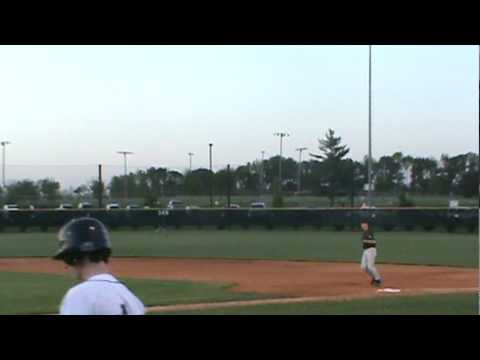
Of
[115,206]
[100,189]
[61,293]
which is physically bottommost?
[61,293]

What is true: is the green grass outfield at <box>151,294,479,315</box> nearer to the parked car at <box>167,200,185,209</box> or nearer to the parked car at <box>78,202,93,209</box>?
the parked car at <box>78,202,93,209</box>

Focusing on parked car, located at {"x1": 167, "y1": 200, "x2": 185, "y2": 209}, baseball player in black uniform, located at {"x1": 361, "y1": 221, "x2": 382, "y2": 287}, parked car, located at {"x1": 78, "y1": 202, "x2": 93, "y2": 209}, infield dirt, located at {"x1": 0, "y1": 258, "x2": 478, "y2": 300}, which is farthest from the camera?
parked car, located at {"x1": 167, "y1": 200, "x2": 185, "y2": 209}

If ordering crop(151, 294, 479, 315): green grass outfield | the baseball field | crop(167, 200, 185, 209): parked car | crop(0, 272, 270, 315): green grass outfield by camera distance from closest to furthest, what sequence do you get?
1. crop(151, 294, 479, 315): green grass outfield
2. the baseball field
3. crop(0, 272, 270, 315): green grass outfield
4. crop(167, 200, 185, 209): parked car

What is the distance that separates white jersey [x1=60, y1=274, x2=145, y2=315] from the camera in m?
2.86

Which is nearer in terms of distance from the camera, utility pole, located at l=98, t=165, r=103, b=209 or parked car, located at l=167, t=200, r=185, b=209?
utility pole, located at l=98, t=165, r=103, b=209

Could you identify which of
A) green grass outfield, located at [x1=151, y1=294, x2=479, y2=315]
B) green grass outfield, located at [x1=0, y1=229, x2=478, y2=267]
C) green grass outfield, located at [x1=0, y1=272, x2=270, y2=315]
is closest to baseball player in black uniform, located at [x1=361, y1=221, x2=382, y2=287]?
green grass outfield, located at [x1=0, y1=272, x2=270, y2=315]

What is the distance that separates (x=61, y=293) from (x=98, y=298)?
538 inches

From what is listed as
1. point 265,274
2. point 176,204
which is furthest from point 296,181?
point 265,274

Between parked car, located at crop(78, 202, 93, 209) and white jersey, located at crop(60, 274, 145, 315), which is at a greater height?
white jersey, located at crop(60, 274, 145, 315)

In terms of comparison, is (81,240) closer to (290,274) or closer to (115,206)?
(290,274)

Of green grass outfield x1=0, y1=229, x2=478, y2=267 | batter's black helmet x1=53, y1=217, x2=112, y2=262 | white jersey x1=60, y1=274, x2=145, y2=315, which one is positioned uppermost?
batter's black helmet x1=53, y1=217, x2=112, y2=262

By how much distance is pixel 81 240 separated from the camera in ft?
9.55
